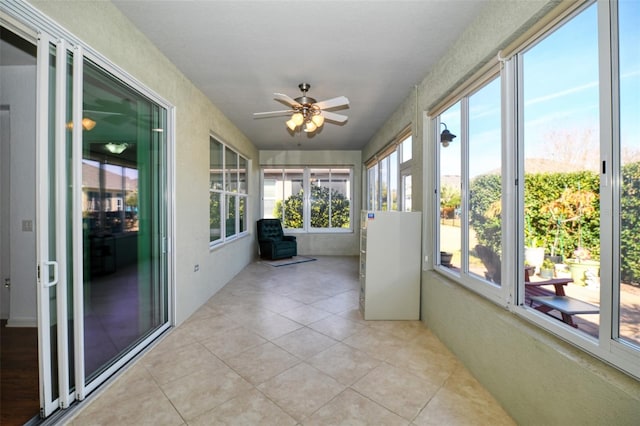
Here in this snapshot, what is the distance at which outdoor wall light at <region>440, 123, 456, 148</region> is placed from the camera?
2.78 m

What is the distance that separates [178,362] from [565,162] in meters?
2.97

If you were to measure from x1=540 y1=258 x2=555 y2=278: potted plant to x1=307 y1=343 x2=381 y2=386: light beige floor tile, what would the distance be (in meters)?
1.36

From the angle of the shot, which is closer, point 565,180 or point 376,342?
point 565,180

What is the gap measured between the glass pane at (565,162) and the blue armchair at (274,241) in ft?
17.3

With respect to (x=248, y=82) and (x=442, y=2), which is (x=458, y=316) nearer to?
(x=442, y=2)

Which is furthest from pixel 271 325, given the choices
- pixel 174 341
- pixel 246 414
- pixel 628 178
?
pixel 628 178

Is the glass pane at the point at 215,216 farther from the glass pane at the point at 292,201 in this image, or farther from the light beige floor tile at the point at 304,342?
the glass pane at the point at 292,201

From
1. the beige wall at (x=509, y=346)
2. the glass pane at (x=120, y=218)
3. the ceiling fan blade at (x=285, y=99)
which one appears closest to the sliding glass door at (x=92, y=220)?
the glass pane at (x=120, y=218)

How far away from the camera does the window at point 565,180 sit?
1.20 metres

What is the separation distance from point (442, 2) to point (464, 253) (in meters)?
1.92

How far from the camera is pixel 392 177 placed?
498cm

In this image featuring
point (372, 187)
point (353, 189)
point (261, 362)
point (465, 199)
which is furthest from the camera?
point (353, 189)

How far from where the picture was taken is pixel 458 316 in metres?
2.36

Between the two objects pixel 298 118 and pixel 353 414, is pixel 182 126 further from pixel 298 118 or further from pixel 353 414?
pixel 353 414
